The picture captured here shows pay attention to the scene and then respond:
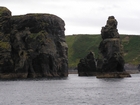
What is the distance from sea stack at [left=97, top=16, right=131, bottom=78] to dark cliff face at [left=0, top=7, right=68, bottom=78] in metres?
33.2

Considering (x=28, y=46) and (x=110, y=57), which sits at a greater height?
(x=28, y=46)

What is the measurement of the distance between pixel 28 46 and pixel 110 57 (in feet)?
149

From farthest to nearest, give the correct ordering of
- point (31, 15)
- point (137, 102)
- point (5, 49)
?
point (31, 15)
point (5, 49)
point (137, 102)

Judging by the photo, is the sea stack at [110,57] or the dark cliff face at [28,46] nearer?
the sea stack at [110,57]

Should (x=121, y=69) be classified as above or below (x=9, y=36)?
below

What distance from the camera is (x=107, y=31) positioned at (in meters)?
170

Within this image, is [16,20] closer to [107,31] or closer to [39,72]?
[39,72]

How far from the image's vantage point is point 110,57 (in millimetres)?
162625

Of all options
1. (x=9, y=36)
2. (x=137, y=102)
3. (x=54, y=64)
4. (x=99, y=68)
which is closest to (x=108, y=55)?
(x=99, y=68)

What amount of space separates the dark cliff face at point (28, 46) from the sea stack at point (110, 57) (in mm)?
33229

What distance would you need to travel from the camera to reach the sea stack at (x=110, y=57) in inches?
6368

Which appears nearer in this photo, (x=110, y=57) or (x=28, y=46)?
(x=110, y=57)

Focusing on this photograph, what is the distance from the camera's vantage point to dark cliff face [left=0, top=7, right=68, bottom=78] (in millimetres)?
185250

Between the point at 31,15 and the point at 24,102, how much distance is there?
412ft
